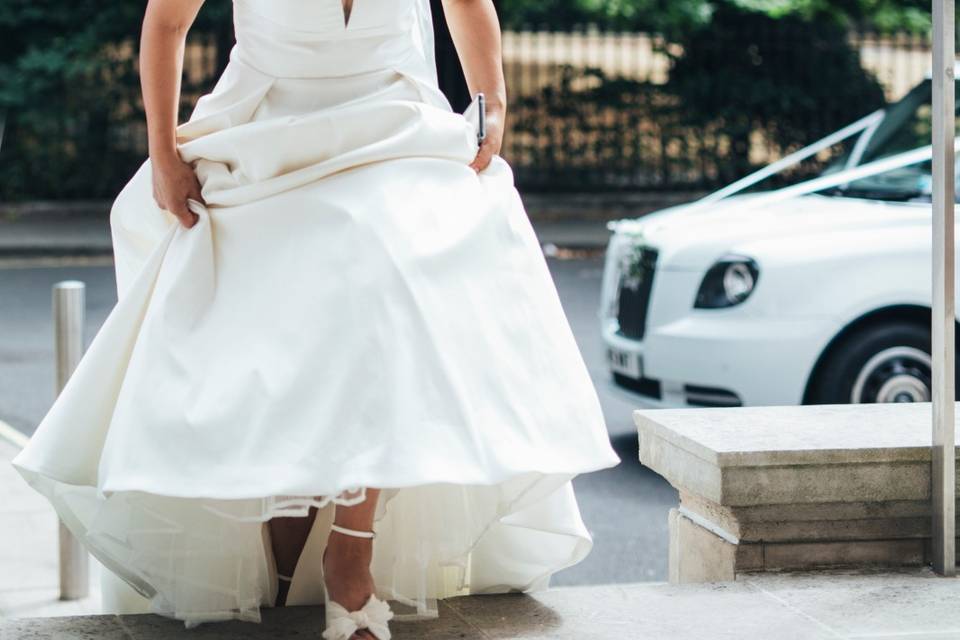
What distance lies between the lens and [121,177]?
17891mm

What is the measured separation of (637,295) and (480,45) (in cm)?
316

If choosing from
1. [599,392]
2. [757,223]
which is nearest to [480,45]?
[757,223]

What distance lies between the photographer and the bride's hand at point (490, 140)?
132 inches

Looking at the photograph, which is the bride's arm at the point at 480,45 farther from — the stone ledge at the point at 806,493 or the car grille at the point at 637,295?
the car grille at the point at 637,295

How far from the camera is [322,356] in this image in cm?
282

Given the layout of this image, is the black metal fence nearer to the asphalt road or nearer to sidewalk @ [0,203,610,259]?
sidewalk @ [0,203,610,259]

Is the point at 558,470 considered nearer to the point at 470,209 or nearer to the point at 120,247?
the point at 470,209

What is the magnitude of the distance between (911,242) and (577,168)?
1251 centimetres

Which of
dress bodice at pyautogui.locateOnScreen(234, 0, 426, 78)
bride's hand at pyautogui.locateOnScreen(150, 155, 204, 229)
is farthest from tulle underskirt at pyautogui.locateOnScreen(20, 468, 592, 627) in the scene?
dress bodice at pyautogui.locateOnScreen(234, 0, 426, 78)

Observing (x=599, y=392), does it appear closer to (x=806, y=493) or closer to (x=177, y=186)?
(x=806, y=493)

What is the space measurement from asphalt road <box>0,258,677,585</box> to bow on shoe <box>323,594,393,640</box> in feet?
7.97

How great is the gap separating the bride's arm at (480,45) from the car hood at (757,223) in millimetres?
2792

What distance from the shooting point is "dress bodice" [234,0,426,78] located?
122 inches

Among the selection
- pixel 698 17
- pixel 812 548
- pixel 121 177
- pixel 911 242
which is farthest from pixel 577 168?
pixel 812 548
